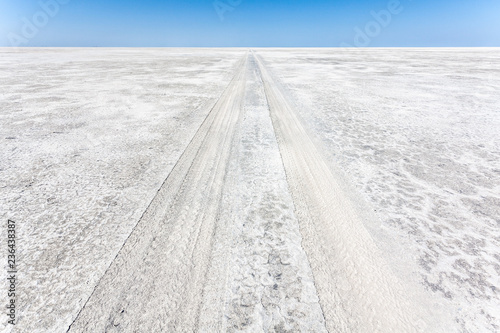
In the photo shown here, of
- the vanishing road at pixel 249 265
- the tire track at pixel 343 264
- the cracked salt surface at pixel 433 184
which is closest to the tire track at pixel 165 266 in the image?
the vanishing road at pixel 249 265

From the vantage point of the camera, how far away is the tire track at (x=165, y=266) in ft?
4.63

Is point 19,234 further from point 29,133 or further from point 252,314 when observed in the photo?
point 29,133

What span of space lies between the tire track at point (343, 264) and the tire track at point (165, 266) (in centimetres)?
80

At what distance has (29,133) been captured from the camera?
4176 mm

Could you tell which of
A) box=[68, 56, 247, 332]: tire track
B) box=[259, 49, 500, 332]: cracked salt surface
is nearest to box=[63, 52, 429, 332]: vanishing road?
box=[68, 56, 247, 332]: tire track

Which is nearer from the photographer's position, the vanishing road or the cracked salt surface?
the vanishing road

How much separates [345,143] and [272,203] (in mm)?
2102

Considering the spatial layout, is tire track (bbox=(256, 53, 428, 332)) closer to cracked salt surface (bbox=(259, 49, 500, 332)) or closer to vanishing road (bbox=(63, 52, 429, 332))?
vanishing road (bbox=(63, 52, 429, 332))

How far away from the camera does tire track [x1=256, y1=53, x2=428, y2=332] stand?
1442 millimetres

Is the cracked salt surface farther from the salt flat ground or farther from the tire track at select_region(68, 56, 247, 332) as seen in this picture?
the tire track at select_region(68, 56, 247, 332)

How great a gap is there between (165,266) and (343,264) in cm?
127

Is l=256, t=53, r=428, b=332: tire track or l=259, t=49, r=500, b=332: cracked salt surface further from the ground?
l=259, t=49, r=500, b=332: cracked salt surface

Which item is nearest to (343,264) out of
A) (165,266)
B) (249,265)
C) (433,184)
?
(249,265)

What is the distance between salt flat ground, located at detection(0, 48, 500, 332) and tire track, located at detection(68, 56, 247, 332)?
0.03 ft
